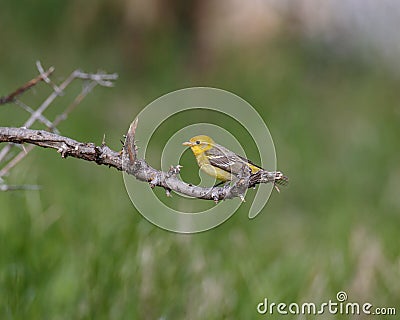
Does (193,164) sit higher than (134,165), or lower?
higher

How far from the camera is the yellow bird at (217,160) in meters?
0.73

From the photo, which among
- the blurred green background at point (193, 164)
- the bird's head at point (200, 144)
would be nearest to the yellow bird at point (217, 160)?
the bird's head at point (200, 144)

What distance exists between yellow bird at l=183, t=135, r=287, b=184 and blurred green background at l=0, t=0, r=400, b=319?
977mm

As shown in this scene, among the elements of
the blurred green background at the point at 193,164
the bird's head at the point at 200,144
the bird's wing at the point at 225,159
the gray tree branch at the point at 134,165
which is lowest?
the gray tree branch at the point at 134,165

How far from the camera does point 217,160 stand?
2.47ft

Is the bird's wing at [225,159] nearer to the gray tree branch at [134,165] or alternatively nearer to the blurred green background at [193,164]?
the gray tree branch at [134,165]

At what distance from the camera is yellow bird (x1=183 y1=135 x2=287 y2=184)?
73cm

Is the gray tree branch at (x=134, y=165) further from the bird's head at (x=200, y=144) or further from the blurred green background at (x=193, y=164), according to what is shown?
the blurred green background at (x=193, y=164)

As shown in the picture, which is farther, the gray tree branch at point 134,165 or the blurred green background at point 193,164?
the blurred green background at point 193,164

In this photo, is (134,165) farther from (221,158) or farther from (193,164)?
(193,164)

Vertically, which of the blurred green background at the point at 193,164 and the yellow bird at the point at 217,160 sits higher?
the blurred green background at the point at 193,164

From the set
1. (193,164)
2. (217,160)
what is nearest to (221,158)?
(217,160)

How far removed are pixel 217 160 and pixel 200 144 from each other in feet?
0.07

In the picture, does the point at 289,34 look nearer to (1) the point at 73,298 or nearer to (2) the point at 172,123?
(2) the point at 172,123
